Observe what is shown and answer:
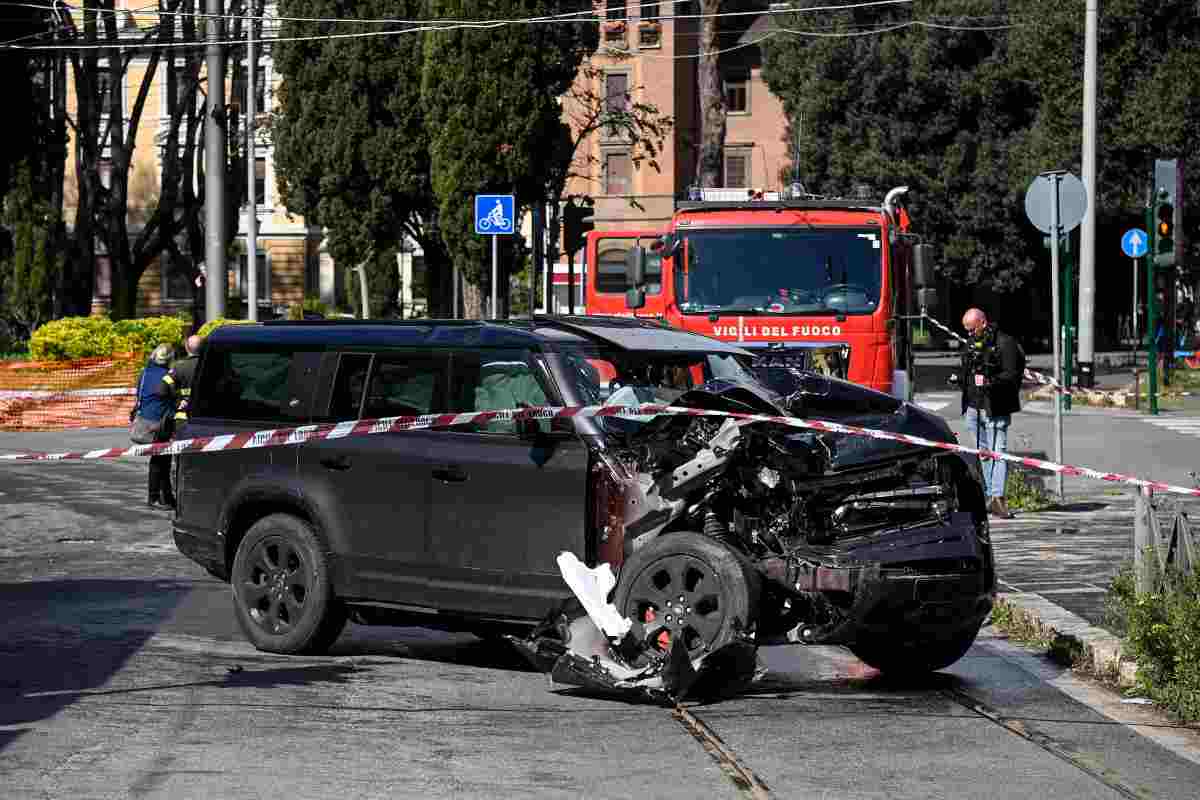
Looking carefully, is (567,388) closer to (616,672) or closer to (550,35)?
(616,672)

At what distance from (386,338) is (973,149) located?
51.5 meters

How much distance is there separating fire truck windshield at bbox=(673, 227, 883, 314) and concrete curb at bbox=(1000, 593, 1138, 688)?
24.0 feet

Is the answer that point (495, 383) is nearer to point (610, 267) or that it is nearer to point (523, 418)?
point (523, 418)

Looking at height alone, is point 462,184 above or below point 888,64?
below

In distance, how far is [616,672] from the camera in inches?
346

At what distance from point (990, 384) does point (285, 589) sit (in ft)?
28.8

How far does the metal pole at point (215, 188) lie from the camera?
28.5 m

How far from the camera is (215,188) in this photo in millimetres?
28531

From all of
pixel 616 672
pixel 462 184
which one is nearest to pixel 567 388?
pixel 616 672

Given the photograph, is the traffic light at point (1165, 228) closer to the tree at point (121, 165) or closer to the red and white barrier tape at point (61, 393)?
the red and white barrier tape at point (61, 393)

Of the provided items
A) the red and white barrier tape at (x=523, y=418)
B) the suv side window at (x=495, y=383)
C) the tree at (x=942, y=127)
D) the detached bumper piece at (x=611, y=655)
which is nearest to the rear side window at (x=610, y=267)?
the red and white barrier tape at (x=523, y=418)

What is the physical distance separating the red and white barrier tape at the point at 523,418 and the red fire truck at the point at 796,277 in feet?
29.0

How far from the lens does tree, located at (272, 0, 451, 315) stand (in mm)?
47531

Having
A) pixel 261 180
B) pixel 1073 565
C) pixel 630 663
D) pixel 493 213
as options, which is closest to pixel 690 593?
pixel 630 663
